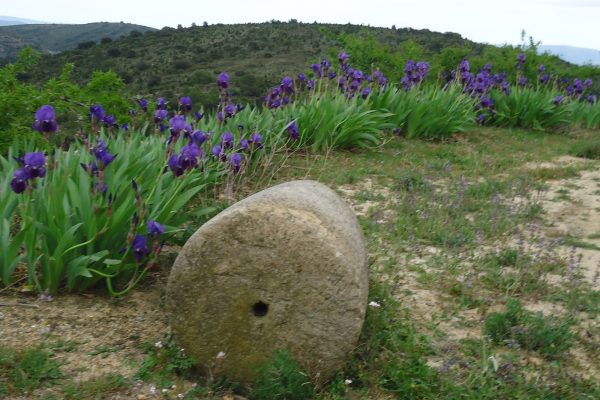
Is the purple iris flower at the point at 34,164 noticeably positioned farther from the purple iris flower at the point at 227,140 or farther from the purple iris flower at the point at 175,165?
the purple iris flower at the point at 227,140

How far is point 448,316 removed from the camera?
325 centimetres

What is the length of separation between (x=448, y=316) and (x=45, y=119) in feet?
8.00

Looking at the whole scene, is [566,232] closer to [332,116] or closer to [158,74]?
[332,116]

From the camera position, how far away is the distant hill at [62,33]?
2172 inches

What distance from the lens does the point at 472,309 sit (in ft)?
11.0

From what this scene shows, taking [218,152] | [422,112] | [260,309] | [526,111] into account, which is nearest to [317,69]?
[422,112]

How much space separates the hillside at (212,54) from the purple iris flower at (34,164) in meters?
15.7

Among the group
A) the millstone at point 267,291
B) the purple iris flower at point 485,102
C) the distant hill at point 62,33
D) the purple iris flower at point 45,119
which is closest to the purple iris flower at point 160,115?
the purple iris flower at point 45,119

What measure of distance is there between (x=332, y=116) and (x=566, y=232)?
3024 mm

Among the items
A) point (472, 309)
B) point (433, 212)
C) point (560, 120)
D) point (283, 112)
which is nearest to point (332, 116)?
point (283, 112)

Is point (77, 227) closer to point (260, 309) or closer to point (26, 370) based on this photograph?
point (26, 370)

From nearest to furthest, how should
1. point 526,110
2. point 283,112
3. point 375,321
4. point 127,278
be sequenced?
point 375,321, point 127,278, point 283,112, point 526,110

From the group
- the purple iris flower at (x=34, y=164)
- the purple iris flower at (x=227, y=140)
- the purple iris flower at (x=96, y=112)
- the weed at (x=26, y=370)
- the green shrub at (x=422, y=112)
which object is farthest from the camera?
the green shrub at (x=422, y=112)

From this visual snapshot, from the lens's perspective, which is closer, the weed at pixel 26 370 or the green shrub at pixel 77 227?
the weed at pixel 26 370
